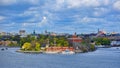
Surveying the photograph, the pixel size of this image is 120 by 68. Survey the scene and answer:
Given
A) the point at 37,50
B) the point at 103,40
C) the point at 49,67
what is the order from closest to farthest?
the point at 49,67
the point at 37,50
the point at 103,40

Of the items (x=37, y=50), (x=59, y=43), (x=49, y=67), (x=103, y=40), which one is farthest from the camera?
(x=103, y=40)

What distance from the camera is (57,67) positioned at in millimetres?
33375

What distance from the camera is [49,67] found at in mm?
33375

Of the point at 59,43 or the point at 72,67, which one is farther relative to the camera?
the point at 59,43

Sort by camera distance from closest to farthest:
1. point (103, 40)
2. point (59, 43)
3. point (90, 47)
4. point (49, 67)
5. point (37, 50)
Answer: point (49, 67)
point (37, 50)
point (59, 43)
point (90, 47)
point (103, 40)

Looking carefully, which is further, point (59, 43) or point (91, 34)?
point (91, 34)

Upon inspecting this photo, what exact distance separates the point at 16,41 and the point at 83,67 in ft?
269

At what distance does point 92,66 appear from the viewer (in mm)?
34562

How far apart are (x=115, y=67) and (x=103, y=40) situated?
7875cm

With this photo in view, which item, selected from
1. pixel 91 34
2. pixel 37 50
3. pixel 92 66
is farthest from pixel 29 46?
pixel 91 34

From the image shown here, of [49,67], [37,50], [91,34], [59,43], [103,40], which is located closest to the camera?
[49,67]

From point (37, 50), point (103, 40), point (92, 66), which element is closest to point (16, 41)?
point (103, 40)

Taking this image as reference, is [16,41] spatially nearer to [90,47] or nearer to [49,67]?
[90,47]

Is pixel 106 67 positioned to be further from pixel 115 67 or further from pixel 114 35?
pixel 114 35
